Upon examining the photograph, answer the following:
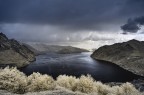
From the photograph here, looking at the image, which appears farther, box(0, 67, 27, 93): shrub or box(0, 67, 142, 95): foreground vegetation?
box(0, 67, 142, 95): foreground vegetation

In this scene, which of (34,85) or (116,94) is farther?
(116,94)

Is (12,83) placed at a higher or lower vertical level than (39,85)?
higher

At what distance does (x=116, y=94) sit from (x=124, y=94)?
1.88 m

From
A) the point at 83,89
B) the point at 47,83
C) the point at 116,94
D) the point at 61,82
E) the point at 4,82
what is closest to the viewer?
the point at 4,82

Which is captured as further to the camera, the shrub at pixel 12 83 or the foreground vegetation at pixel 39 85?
the foreground vegetation at pixel 39 85

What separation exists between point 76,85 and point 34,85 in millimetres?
13591

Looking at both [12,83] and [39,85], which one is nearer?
[12,83]

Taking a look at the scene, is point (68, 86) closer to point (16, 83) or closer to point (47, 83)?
point (47, 83)

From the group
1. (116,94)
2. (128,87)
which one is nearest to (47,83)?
(116,94)

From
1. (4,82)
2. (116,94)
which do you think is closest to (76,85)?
(116,94)

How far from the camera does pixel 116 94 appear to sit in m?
53.0

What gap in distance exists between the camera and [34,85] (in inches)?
1907

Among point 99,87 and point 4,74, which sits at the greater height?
Answer: point 4,74

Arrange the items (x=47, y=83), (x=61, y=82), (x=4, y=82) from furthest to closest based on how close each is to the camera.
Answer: (x=61, y=82) → (x=47, y=83) → (x=4, y=82)
